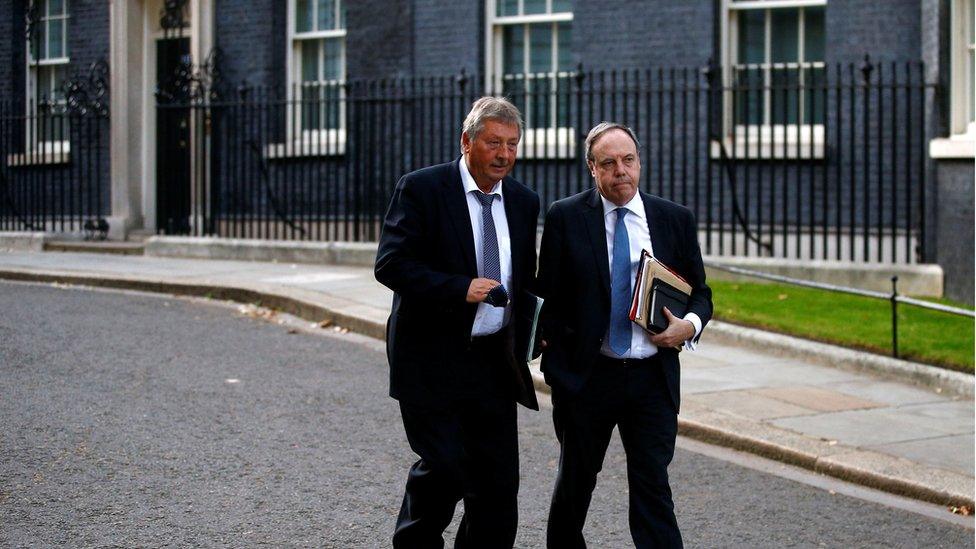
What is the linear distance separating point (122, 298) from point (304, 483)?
7.47 m

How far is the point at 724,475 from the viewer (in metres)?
7.21

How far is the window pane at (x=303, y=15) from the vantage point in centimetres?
1900

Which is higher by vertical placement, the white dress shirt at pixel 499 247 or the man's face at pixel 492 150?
the man's face at pixel 492 150

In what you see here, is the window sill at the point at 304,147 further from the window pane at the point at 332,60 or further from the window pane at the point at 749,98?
the window pane at the point at 749,98

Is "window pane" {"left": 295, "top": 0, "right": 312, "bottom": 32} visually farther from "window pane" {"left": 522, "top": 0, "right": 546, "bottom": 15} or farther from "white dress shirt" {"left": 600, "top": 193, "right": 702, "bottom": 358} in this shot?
"white dress shirt" {"left": 600, "top": 193, "right": 702, "bottom": 358}

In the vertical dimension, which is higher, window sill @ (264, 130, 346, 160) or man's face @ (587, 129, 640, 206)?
window sill @ (264, 130, 346, 160)

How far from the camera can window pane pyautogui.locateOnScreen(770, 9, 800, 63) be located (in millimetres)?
15188

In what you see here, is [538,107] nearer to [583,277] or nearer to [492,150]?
[583,277]

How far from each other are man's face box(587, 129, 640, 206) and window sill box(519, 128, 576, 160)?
10580 millimetres

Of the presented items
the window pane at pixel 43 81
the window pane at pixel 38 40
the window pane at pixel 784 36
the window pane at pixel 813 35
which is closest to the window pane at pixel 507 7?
the window pane at pixel 784 36

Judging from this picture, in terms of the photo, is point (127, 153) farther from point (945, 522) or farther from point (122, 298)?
point (945, 522)

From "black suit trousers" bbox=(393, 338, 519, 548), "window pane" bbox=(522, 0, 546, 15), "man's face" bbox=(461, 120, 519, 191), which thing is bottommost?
"black suit trousers" bbox=(393, 338, 519, 548)

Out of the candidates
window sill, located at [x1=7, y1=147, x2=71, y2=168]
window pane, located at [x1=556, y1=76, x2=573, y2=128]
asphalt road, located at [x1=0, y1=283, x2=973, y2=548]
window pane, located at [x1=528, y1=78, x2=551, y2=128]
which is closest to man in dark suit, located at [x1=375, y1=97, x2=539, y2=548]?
asphalt road, located at [x1=0, y1=283, x2=973, y2=548]

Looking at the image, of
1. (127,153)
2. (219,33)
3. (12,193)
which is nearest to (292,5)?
(219,33)
